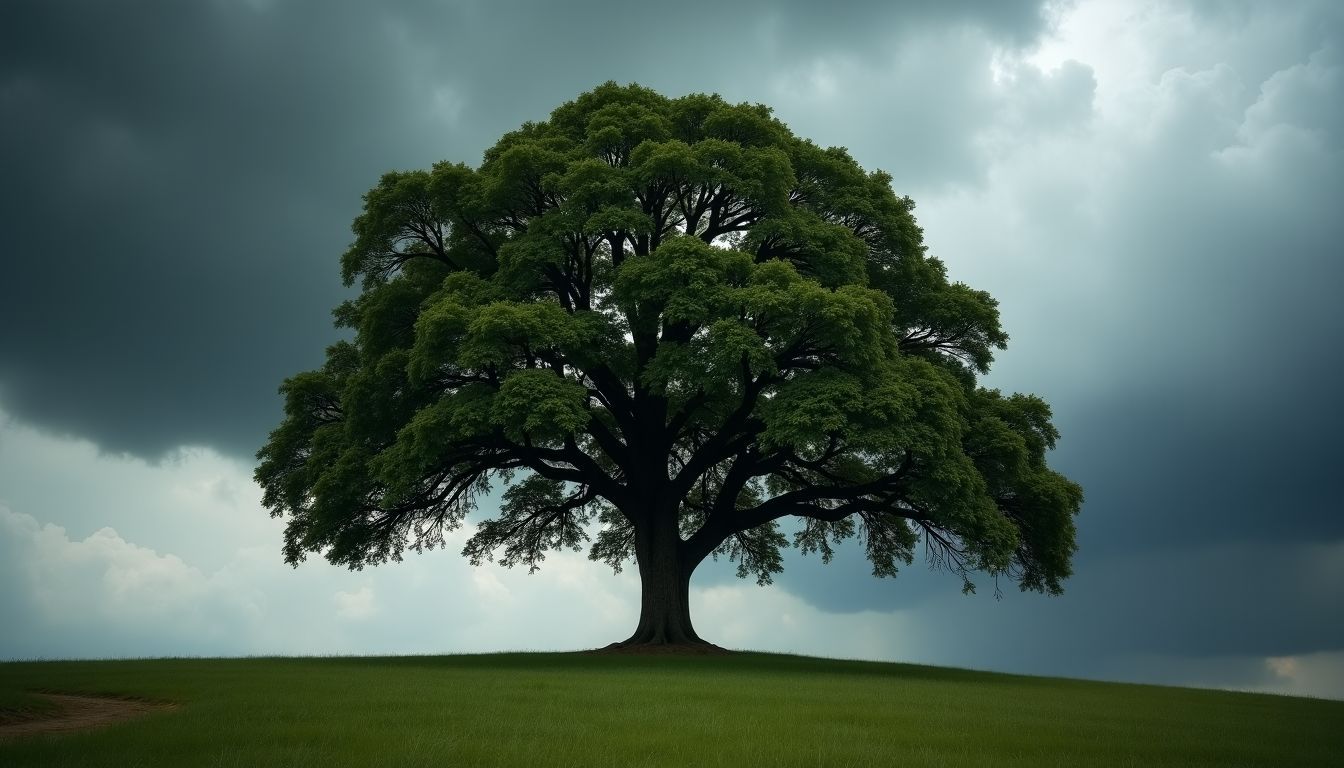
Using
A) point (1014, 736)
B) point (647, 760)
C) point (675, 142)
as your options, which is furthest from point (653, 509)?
point (647, 760)

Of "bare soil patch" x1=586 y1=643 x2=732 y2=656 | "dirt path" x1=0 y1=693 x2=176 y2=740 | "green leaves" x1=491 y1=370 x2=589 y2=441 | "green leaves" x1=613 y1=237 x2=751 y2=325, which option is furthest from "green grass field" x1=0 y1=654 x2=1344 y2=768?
"green leaves" x1=613 y1=237 x2=751 y2=325

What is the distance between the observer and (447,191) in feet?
97.5

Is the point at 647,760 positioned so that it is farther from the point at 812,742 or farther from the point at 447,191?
the point at 447,191

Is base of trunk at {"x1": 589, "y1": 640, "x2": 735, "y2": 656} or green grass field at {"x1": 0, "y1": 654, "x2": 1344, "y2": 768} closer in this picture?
green grass field at {"x1": 0, "y1": 654, "x2": 1344, "y2": 768}

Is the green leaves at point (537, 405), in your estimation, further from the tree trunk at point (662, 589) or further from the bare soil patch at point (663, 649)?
the bare soil patch at point (663, 649)

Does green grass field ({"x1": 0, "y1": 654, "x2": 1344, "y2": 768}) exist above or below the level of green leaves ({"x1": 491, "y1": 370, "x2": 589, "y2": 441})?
below

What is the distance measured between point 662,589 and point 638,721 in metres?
17.8

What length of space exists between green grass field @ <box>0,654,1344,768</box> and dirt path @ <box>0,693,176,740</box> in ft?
1.63

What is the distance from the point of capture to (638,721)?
1281 cm

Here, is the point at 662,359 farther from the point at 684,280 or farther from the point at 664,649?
the point at 664,649

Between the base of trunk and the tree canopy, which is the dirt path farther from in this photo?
the base of trunk

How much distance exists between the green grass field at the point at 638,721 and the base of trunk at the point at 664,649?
561 cm

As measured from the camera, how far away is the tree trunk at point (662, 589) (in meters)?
30.3

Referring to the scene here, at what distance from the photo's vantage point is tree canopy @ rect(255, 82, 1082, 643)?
79.2ft
